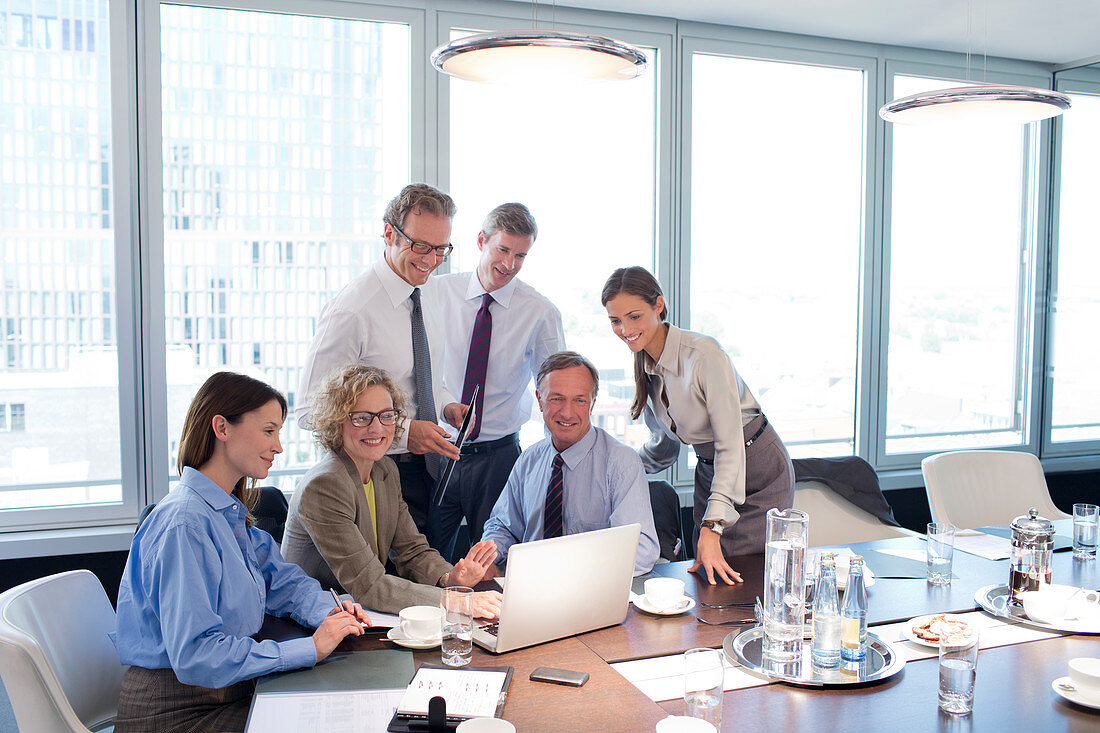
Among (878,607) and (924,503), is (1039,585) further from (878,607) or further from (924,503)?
(924,503)

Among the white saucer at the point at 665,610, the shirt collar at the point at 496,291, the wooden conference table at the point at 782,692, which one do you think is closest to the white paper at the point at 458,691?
the wooden conference table at the point at 782,692

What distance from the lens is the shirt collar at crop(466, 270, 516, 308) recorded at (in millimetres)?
3336

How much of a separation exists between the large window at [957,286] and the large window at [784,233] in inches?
12.3

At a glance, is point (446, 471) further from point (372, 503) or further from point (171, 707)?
point (171, 707)

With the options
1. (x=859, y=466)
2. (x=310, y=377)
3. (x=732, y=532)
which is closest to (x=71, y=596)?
(x=310, y=377)

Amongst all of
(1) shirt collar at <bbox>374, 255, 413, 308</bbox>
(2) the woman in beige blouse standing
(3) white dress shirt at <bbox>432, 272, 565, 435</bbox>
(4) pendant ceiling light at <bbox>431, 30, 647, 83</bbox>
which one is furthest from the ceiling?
(4) pendant ceiling light at <bbox>431, 30, 647, 83</bbox>

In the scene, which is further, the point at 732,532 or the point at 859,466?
the point at 859,466

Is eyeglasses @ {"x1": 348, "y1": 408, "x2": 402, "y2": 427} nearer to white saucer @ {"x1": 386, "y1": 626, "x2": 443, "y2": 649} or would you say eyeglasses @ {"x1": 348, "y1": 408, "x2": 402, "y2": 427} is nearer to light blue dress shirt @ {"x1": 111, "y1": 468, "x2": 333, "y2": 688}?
light blue dress shirt @ {"x1": 111, "y1": 468, "x2": 333, "y2": 688}

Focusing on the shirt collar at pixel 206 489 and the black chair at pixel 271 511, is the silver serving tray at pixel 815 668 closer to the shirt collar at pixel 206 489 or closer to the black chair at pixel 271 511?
the shirt collar at pixel 206 489

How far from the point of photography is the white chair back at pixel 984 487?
370 cm

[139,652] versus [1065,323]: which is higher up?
[1065,323]

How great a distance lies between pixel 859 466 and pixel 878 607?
59.8 inches

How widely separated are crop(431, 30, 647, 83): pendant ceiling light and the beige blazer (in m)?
1.09

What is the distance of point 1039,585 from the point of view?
89.9 inches
